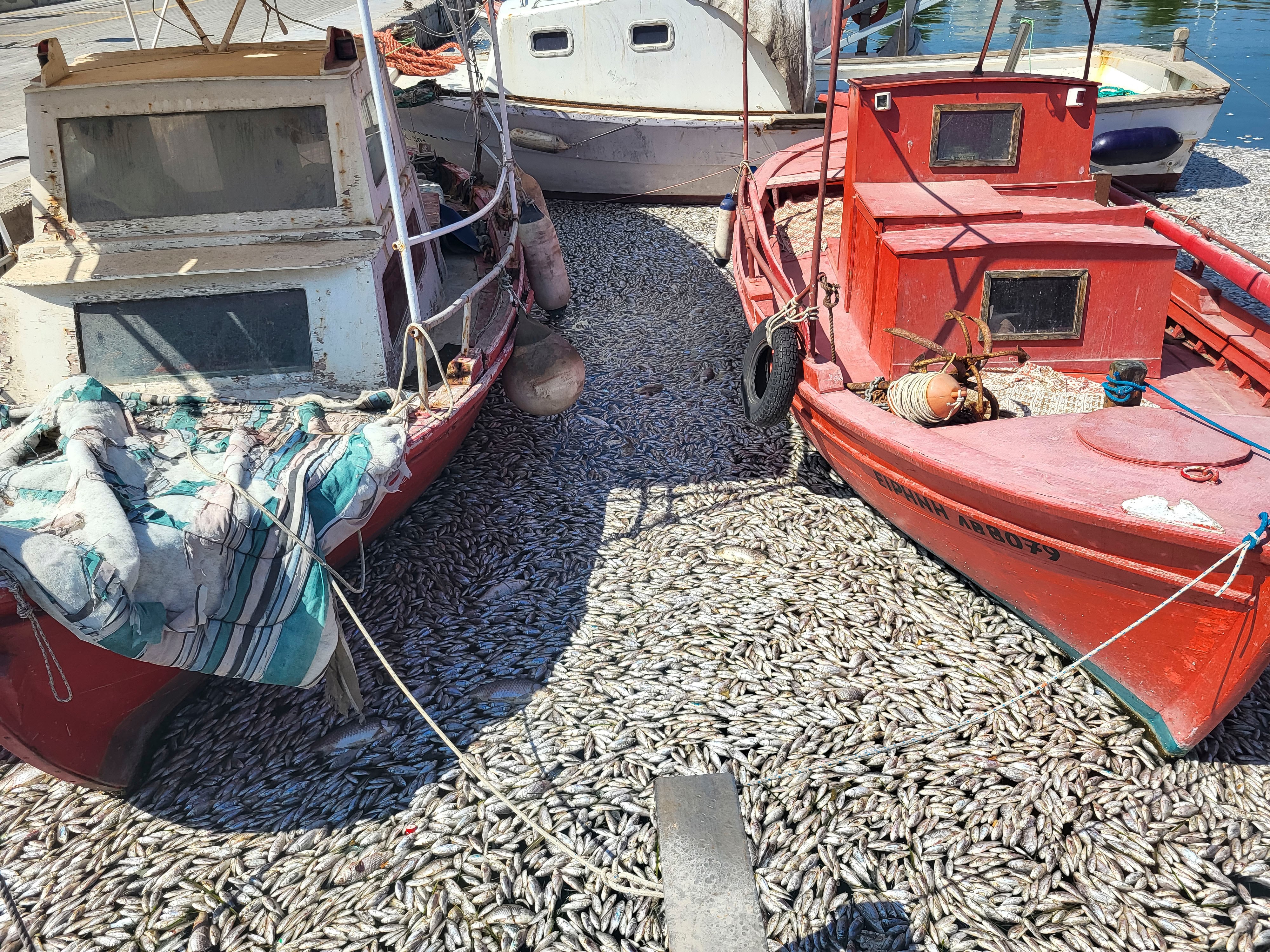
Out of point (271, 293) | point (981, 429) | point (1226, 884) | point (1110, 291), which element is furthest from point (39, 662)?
point (1110, 291)

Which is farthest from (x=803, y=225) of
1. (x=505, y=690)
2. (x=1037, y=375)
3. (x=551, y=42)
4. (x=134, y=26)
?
(x=134, y=26)

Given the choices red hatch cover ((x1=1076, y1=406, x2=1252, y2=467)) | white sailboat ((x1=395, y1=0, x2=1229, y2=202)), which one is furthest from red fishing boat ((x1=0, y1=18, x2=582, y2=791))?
white sailboat ((x1=395, y1=0, x2=1229, y2=202))

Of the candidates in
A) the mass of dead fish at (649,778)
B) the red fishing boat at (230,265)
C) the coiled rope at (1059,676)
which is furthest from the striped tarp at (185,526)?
the coiled rope at (1059,676)

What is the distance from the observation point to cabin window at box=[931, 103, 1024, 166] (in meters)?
8.55

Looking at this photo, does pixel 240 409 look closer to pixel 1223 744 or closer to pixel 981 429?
pixel 981 429

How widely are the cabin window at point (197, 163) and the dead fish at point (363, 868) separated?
5.00m

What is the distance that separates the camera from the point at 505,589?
6734 millimetres

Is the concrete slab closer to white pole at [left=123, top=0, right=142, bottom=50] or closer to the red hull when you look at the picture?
the red hull

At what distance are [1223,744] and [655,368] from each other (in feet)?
21.3

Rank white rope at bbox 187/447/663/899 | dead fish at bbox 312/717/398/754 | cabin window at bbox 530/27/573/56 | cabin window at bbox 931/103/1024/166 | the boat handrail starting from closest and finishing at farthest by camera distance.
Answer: white rope at bbox 187/447/663/899 → dead fish at bbox 312/717/398/754 → the boat handrail → cabin window at bbox 931/103/1024/166 → cabin window at bbox 530/27/573/56

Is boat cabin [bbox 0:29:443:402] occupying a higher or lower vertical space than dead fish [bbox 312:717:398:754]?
higher

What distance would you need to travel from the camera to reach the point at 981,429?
19.2ft

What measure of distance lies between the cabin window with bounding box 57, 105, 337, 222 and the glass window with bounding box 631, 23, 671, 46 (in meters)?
8.56

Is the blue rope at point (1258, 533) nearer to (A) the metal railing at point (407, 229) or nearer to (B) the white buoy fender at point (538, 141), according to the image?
(A) the metal railing at point (407, 229)
